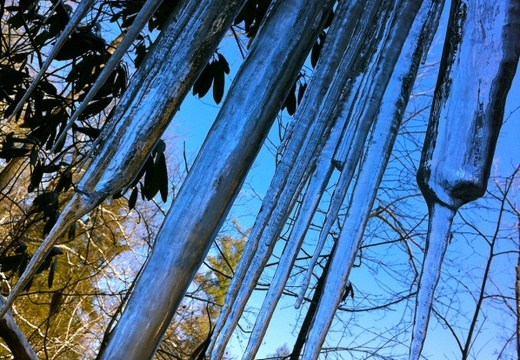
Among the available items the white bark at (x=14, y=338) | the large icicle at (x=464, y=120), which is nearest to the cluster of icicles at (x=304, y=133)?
the large icicle at (x=464, y=120)

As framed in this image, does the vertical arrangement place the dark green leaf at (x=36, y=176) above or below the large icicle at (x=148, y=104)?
above

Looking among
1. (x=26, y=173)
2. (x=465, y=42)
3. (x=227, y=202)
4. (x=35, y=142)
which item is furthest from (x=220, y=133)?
(x=26, y=173)

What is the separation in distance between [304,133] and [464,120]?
0.10 meters

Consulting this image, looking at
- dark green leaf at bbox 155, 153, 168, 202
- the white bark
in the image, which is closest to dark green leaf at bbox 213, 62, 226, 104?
dark green leaf at bbox 155, 153, 168, 202

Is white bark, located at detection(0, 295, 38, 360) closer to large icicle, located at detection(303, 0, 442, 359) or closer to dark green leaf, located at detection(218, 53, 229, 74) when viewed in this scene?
dark green leaf, located at detection(218, 53, 229, 74)

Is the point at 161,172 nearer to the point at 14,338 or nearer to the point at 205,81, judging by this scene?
the point at 205,81

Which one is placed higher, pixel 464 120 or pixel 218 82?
pixel 218 82

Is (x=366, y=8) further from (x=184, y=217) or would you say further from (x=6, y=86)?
(x=6, y=86)

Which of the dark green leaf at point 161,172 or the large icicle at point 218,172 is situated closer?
the large icicle at point 218,172

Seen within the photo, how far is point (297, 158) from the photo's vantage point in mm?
317

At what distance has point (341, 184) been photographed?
318 mm

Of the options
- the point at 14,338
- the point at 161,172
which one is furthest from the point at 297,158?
the point at 14,338

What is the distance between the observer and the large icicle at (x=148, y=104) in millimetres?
285

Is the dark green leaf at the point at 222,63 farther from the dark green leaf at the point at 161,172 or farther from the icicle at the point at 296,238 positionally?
the icicle at the point at 296,238
